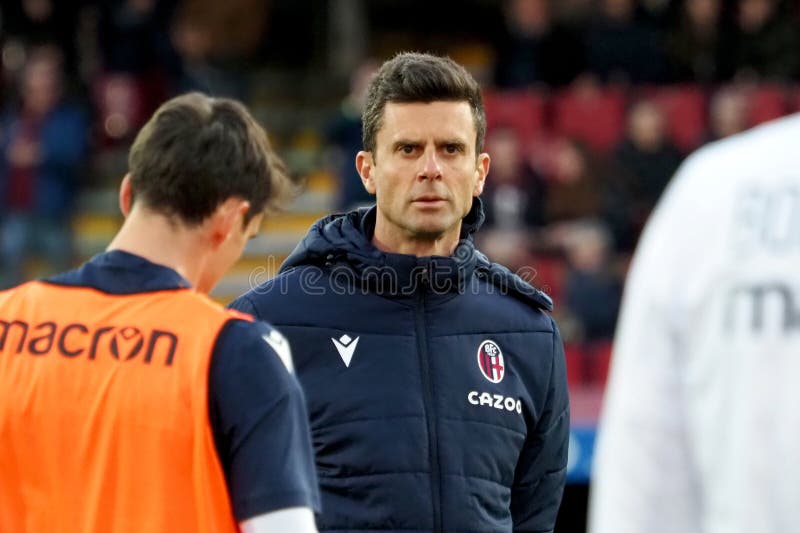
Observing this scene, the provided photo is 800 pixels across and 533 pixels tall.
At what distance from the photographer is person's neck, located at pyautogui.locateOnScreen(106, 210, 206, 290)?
259cm

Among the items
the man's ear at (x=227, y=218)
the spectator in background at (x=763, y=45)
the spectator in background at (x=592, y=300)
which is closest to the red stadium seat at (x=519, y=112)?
the spectator in background at (x=763, y=45)

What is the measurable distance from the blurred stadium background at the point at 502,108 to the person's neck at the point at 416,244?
14.4 ft

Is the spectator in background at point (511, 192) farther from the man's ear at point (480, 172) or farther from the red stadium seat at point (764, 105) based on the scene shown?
the man's ear at point (480, 172)

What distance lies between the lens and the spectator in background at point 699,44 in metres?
11.5

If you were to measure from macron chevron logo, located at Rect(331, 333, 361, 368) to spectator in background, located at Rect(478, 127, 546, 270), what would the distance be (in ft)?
Answer: 21.9

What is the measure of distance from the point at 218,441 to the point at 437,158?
1466 mm

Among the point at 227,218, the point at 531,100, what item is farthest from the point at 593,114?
the point at 227,218

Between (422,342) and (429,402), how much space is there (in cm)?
17

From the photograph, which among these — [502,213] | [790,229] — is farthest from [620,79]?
[790,229]

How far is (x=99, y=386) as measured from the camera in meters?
2.47

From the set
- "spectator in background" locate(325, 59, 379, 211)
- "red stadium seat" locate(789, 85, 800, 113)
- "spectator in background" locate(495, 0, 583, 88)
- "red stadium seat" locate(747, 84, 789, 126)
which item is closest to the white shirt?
"spectator in background" locate(325, 59, 379, 211)

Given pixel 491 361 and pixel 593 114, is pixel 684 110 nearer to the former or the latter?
pixel 593 114

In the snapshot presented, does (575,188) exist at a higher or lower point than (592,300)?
higher

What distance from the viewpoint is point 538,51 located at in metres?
11.9
